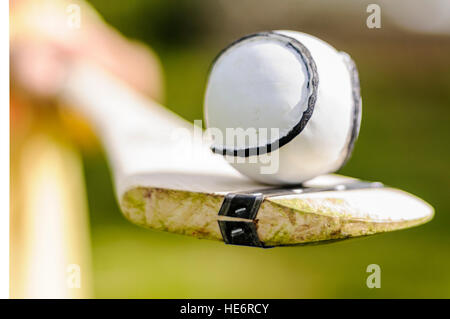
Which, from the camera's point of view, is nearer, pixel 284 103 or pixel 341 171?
pixel 284 103

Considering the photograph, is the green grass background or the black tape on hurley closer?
the black tape on hurley

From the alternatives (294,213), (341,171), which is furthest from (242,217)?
(341,171)

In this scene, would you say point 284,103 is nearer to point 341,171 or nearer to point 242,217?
point 242,217

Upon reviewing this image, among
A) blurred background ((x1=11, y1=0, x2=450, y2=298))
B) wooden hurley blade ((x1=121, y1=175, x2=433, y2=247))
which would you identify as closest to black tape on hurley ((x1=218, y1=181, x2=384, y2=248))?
wooden hurley blade ((x1=121, y1=175, x2=433, y2=247))

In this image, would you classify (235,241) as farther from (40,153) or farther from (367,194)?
(40,153)

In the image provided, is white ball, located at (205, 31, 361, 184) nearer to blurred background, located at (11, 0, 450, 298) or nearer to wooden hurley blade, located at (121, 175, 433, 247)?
wooden hurley blade, located at (121, 175, 433, 247)

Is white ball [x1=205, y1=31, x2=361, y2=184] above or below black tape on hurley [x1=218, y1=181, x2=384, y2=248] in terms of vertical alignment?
above

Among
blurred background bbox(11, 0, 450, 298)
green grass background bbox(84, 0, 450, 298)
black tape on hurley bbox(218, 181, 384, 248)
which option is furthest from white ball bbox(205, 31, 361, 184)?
green grass background bbox(84, 0, 450, 298)

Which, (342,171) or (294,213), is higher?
(342,171)

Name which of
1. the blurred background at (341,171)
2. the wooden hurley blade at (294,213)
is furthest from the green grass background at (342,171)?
the wooden hurley blade at (294,213)
